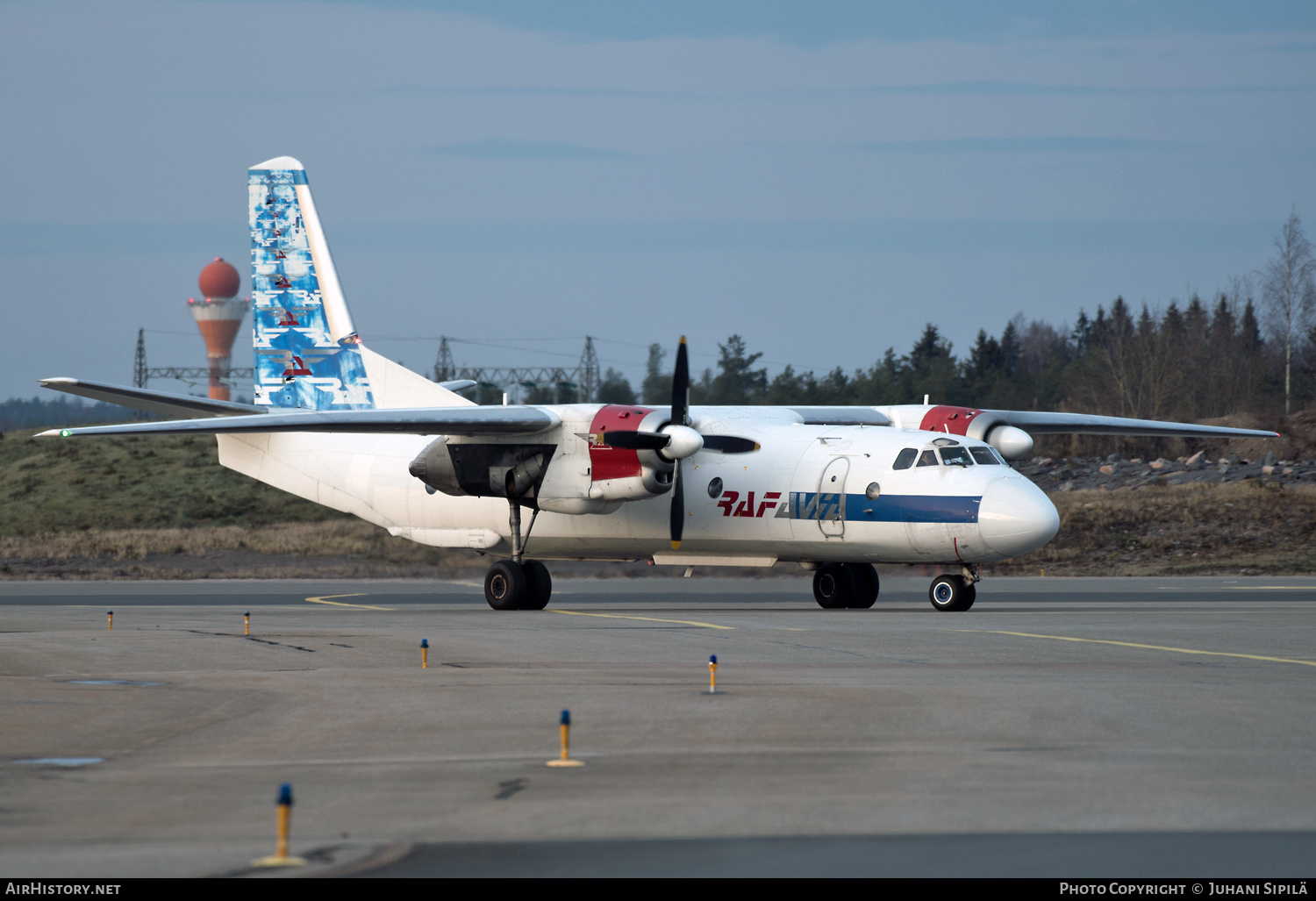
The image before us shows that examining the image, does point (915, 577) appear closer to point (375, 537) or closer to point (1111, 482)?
point (375, 537)

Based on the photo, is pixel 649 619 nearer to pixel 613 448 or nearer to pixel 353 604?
pixel 613 448

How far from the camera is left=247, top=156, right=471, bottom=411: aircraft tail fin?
3212cm

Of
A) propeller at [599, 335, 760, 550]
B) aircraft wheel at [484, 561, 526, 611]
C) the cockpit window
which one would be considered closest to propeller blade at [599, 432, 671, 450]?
propeller at [599, 335, 760, 550]

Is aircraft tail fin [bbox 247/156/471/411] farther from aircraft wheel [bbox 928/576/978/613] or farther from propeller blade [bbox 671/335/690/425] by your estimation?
aircraft wheel [bbox 928/576/978/613]

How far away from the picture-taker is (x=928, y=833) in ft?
24.7

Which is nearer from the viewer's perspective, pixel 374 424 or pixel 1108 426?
pixel 374 424

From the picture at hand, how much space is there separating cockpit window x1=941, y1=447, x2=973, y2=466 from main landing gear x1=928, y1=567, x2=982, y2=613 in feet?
6.35

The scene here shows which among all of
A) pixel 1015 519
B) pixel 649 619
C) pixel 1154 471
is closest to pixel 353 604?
pixel 649 619

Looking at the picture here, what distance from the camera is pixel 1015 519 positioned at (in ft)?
78.1

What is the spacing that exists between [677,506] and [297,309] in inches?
442
